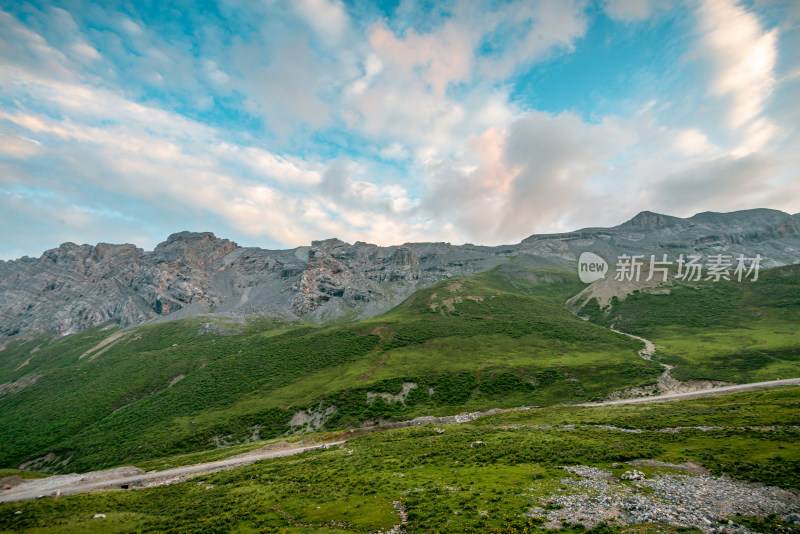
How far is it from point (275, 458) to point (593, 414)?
5317 centimetres

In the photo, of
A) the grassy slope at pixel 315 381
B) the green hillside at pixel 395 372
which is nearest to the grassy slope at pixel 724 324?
the green hillside at pixel 395 372

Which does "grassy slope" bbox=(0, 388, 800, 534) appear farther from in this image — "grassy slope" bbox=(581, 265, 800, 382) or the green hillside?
"grassy slope" bbox=(581, 265, 800, 382)

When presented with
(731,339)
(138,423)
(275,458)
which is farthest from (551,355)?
(138,423)

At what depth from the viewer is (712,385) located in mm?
69812

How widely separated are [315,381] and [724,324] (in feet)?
530

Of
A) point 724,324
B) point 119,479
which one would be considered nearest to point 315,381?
point 119,479

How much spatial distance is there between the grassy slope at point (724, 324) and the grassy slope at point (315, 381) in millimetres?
15375

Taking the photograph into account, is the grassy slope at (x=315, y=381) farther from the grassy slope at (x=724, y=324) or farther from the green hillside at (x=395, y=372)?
the grassy slope at (x=724, y=324)

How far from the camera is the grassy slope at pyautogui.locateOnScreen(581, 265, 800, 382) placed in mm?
78375

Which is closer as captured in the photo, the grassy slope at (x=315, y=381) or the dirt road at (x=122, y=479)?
the dirt road at (x=122, y=479)

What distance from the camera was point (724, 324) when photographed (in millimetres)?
123188

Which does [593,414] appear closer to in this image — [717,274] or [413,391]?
[413,391]

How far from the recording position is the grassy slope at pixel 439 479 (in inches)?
917

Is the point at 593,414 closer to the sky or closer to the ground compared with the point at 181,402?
closer to the sky
